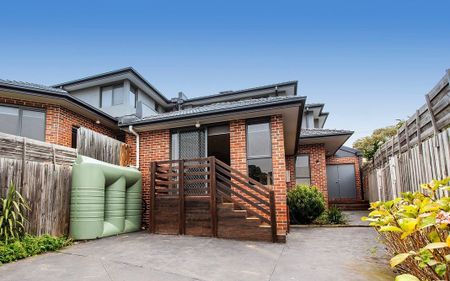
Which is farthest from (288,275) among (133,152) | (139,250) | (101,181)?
(133,152)

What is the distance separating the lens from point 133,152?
9.01 meters

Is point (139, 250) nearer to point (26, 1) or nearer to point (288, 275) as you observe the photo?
point (288, 275)

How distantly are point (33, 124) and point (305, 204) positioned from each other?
350 inches

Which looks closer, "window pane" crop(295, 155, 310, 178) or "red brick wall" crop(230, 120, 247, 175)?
"red brick wall" crop(230, 120, 247, 175)

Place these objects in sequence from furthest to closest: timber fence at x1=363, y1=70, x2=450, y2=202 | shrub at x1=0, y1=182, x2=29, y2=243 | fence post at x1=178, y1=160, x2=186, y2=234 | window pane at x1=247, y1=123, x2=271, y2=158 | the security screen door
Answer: the security screen door
window pane at x1=247, y1=123, x2=271, y2=158
fence post at x1=178, y1=160, x2=186, y2=234
shrub at x1=0, y1=182, x2=29, y2=243
timber fence at x1=363, y1=70, x2=450, y2=202

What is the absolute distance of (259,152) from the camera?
754 centimetres

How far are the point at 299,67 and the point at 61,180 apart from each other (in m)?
13.1

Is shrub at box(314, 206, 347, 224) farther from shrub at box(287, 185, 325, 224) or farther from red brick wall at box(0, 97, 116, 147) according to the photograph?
red brick wall at box(0, 97, 116, 147)

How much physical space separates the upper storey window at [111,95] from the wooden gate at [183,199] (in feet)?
22.0

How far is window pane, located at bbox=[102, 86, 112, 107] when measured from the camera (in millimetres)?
13127

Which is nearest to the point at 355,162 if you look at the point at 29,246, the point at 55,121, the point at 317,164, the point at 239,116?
the point at 317,164

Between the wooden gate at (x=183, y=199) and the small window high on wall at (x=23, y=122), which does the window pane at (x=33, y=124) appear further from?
the wooden gate at (x=183, y=199)

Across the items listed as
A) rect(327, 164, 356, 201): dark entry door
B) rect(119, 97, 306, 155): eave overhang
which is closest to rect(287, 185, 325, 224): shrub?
rect(119, 97, 306, 155): eave overhang

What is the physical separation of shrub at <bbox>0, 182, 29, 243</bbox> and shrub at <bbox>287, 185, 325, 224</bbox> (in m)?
7.56
